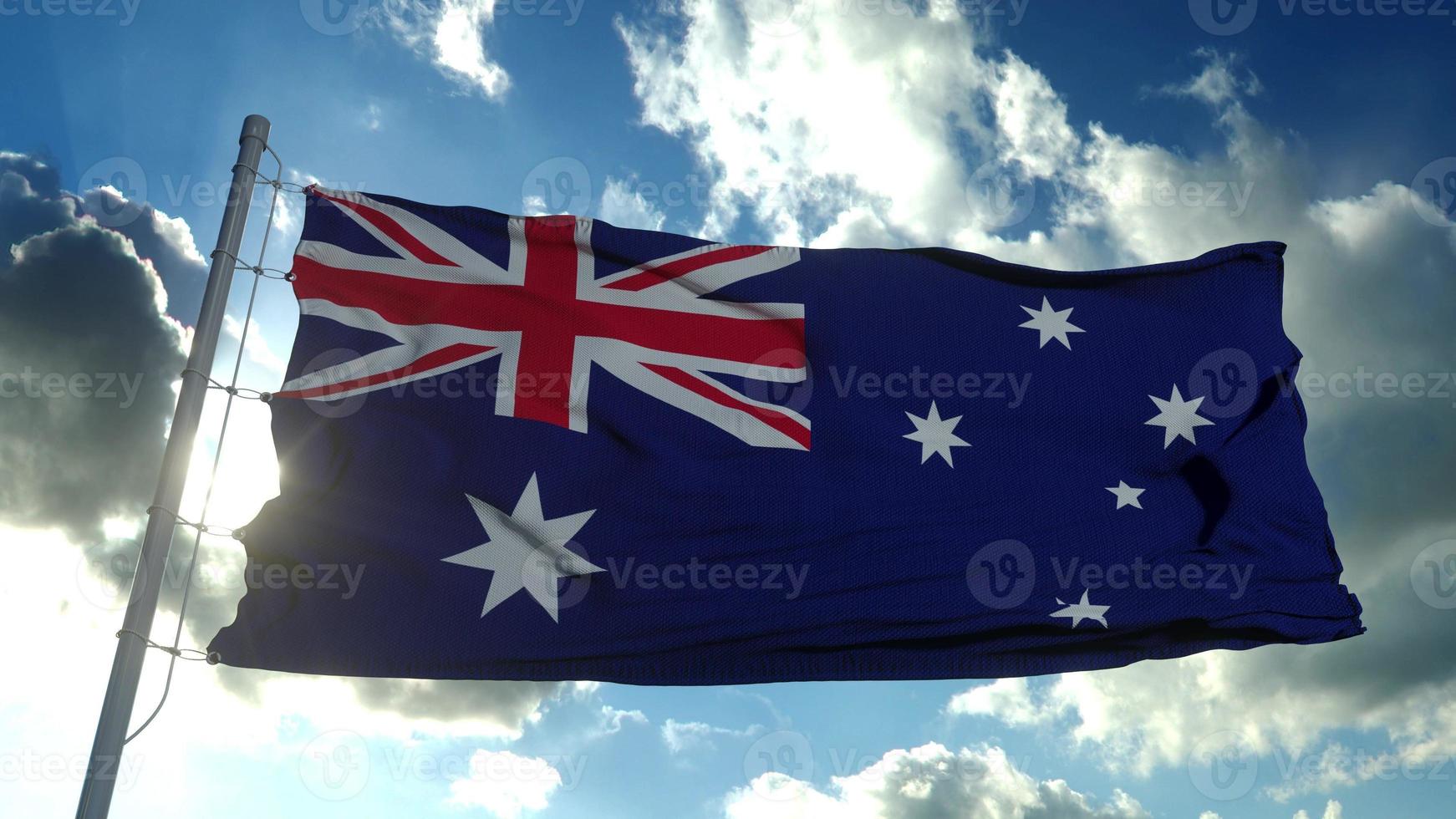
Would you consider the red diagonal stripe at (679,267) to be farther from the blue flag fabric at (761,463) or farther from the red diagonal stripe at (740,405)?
the red diagonal stripe at (740,405)

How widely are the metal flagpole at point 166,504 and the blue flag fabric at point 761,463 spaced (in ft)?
3.22

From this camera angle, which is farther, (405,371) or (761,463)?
(761,463)

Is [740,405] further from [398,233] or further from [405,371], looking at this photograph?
[398,233]

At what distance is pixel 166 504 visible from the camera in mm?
7359

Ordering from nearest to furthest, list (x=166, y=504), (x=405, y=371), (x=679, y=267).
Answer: (x=166, y=504) < (x=405, y=371) < (x=679, y=267)

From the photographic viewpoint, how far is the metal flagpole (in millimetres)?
6711

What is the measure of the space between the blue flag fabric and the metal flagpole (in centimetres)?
98

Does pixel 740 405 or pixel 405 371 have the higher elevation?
pixel 740 405

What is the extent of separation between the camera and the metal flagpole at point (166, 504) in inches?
264

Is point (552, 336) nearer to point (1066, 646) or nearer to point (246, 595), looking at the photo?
point (246, 595)

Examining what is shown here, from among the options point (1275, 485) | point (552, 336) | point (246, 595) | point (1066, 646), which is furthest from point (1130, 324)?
point (246, 595)

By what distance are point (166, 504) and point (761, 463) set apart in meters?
4.32

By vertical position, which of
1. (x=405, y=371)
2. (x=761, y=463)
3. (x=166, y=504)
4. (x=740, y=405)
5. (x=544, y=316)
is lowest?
(x=166, y=504)

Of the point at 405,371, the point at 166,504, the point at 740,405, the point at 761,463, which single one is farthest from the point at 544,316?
the point at 166,504
